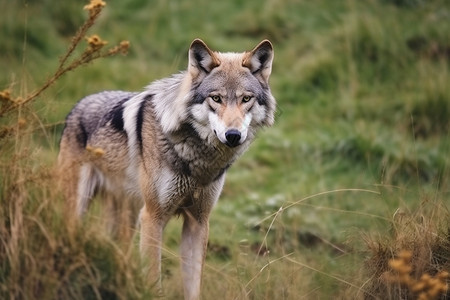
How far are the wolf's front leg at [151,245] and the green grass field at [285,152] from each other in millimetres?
98

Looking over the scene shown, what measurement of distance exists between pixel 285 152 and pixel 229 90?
375 cm

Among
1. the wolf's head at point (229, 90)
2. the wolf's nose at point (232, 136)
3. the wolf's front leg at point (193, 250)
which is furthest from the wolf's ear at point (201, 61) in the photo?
the wolf's front leg at point (193, 250)

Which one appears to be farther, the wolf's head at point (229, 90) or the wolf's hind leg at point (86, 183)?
the wolf's hind leg at point (86, 183)

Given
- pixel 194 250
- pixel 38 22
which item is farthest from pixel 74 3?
pixel 194 250

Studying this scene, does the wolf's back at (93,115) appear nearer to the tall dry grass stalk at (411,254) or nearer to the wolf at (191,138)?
the wolf at (191,138)

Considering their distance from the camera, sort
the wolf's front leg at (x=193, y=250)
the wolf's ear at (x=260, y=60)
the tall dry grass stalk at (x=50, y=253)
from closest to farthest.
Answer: the tall dry grass stalk at (x=50, y=253) < the wolf's front leg at (x=193, y=250) < the wolf's ear at (x=260, y=60)

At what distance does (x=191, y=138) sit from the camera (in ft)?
15.4

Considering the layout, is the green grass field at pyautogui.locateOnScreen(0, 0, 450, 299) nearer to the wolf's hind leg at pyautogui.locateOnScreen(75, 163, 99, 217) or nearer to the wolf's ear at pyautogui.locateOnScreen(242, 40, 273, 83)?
the wolf's hind leg at pyautogui.locateOnScreen(75, 163, 99, 217)

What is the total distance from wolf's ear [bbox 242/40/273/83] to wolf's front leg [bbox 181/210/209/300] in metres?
1.06

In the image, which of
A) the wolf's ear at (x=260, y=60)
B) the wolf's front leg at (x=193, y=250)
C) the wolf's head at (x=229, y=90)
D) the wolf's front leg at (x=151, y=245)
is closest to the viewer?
the wolf's front leg at (x=151, y=245)

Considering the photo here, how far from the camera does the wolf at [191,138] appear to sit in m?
4.50

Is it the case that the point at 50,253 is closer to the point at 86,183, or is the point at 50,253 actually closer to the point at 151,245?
the point at 151,245

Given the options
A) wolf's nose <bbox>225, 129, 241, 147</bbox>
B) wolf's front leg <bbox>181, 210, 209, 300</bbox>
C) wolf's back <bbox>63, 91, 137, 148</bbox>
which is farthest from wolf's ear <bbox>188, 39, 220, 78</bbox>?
wolf's front leg <bbox>181, 210, 209, 300</bbox>

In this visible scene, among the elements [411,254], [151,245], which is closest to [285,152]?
[411,254]
